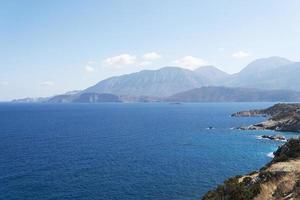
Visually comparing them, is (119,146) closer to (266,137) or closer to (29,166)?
(29,166)

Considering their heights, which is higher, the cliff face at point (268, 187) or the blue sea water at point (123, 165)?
the cliff face at point (268, 187)

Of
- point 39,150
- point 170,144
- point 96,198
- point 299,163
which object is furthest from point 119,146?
point 299,163

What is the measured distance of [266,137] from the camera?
149 m

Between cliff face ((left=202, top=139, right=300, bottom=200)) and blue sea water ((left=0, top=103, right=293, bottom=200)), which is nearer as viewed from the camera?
cliff face ((left=202, top=139, right=300, bottom=200))

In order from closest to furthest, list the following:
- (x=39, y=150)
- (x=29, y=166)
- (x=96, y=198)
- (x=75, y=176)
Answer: (x=96, y=198)
(x=75, y=176)
(x=29, y=166)
(x=39, y=150)

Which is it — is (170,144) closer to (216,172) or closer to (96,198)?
(216,172)

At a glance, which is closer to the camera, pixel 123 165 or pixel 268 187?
pixel 268 187

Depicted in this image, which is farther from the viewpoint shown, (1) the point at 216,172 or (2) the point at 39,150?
(2) the point at 39,150

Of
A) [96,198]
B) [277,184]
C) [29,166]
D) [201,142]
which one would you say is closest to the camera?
[277,184]

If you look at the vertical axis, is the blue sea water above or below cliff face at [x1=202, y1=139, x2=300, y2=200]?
below

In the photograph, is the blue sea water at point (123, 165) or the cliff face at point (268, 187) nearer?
the cliff face at point (268, 187)

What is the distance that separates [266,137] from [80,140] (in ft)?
260

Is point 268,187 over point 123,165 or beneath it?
over

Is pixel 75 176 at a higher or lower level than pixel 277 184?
lower
